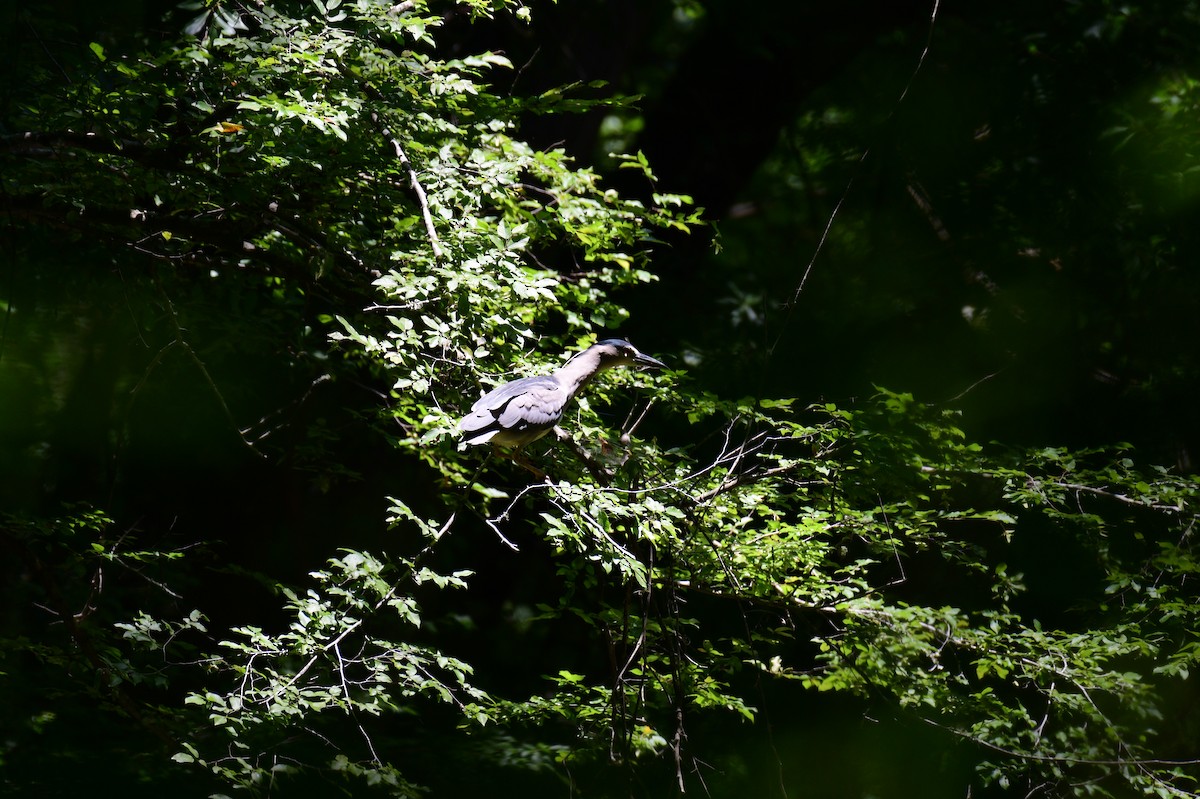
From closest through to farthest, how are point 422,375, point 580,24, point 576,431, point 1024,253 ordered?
point 422,375 < point 576,431 < point 580,24 < point 1024,253

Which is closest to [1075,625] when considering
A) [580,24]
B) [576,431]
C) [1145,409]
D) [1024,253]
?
[1145,409]

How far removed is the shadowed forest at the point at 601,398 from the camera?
2.26m

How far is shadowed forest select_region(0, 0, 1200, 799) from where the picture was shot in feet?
7.42

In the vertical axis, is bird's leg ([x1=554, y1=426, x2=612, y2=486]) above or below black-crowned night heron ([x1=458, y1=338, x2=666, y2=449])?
below

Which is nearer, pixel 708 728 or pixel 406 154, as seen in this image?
pixel 406 154

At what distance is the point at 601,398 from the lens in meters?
2.69

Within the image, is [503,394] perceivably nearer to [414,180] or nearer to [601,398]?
[414,180]

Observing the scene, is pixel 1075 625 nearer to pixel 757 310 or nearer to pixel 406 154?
pixel 757 310

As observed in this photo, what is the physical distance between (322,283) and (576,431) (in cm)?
81

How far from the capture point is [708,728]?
4.88 meters

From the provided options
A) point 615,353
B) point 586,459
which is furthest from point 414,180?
point 586,459

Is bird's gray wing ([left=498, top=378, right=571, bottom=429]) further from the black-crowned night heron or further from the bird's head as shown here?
the bird's head

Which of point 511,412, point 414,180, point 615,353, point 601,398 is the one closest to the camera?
point 511,412

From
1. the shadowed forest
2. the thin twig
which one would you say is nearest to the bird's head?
the shadowed forest
